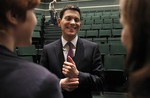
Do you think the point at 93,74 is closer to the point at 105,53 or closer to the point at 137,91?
the point at 137,91

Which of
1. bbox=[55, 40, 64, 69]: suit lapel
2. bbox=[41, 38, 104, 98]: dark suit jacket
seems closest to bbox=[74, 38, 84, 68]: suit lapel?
bbox=[41, 38, 104, 98]: dark suit jacket

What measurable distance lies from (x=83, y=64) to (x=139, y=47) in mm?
1187

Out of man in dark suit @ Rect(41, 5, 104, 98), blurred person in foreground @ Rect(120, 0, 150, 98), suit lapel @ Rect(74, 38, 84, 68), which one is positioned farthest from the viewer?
suit lapel @ Rect(74, 38, 84, 68)

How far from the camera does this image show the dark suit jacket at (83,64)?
176 centimetres

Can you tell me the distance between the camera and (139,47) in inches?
24.9

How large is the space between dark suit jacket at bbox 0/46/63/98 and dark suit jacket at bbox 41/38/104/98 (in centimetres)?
99

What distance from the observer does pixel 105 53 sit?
518cm

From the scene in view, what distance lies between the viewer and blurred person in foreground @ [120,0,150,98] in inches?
24.2

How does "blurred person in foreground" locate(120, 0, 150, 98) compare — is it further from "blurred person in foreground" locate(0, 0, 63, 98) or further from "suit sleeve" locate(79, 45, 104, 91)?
"suit sleeve" locate(79, 45, 104, 91)

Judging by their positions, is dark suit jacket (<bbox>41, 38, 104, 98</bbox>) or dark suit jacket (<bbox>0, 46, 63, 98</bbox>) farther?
dark suit jacket (<bbox>41, 38, 104, 98</bbox>)

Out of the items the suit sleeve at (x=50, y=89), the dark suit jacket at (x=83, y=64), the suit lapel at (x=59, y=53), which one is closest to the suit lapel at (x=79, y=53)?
the dark suit jacket at (x=83, y=64)

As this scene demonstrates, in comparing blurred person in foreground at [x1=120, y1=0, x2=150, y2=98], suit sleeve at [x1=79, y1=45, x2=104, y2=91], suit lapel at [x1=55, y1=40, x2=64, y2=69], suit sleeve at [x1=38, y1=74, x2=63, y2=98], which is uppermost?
blurred person in foreground at [x1=120, y1=0, x2=150, y2=98]

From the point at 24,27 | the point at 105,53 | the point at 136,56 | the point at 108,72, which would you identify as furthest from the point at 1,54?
the point at 105,53

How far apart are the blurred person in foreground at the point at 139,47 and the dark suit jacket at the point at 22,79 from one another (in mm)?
234
